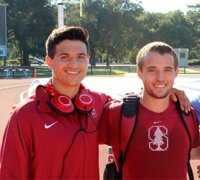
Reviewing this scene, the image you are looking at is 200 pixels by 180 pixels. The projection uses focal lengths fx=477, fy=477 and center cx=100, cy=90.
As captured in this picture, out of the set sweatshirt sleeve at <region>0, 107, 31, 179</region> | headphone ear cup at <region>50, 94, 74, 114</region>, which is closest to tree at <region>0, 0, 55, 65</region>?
headphone ear cup at <region>50, 94, 74, 114</region>

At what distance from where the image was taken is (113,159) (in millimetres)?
3172

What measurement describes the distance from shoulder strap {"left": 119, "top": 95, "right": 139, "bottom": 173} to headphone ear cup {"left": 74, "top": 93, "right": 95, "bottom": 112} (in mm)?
273

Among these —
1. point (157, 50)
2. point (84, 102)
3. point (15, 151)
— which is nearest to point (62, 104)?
point (84, 102)

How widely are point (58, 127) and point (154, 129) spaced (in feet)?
2.14

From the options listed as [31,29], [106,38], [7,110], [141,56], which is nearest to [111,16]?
[106,38]

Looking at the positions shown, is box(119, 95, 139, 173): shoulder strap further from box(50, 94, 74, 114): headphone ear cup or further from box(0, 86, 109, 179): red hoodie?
box(50, 94, 74, 114): headphone ear cup

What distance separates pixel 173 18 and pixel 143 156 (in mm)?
68514

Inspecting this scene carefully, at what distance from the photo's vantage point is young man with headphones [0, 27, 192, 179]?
252 centimetres

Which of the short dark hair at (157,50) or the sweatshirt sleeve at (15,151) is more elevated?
the short dark hair at (157,50)

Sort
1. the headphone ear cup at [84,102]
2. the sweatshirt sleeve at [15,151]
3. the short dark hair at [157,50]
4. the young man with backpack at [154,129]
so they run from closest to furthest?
1. the sweatshirt sleeve at [15,151]
2. the headphone ear cup at [84,102]
3. the young man with backpack at [154,129]
4. the short dark hair at [157,50]

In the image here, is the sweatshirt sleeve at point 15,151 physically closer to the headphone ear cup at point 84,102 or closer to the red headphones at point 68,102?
the red headphones at point 68,102

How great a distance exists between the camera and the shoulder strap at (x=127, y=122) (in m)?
2.92

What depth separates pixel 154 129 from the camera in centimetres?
291

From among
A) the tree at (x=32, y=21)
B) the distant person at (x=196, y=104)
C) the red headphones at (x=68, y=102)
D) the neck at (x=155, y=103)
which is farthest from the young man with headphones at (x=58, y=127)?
the tree at (x=32, y=21)
